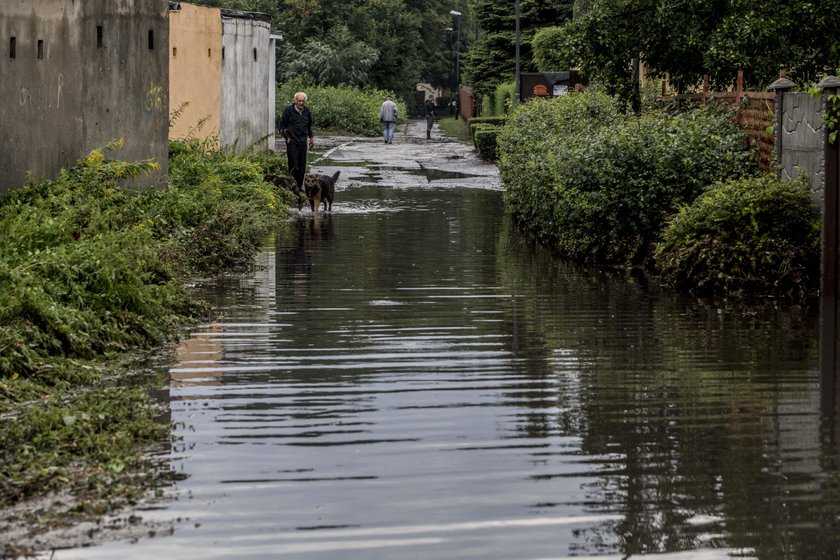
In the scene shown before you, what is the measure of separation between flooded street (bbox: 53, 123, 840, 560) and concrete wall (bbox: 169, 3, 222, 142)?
1060cm

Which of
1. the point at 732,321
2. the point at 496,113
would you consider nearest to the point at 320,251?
the point at 732,321

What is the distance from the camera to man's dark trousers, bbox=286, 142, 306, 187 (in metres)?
23.6

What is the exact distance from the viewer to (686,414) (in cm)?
805

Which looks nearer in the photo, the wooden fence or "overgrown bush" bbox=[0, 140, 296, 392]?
"overgrown bush" bbox=[0, 140, 296, 392]

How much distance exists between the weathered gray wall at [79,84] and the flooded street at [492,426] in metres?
2.75

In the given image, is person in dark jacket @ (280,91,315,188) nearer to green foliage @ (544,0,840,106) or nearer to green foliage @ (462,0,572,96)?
green foliage @ (544,0,840,106)

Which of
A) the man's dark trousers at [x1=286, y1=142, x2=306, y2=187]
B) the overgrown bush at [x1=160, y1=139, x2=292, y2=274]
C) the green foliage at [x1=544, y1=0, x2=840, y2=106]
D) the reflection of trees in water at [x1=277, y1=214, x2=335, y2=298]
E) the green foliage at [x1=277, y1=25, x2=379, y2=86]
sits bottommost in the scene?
the reflection of trees in water at [x1=277, y1=214, x2=335, y2=298]

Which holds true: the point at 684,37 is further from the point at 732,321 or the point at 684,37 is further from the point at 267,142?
the point at 267,142

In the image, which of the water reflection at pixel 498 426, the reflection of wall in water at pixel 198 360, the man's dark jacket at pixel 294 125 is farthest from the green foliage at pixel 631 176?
the man's dark jacket at pixel 294 125

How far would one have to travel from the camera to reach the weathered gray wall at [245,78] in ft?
89.0

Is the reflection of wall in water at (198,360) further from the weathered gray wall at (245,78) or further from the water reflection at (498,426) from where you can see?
the weathered gray wall at (245,78)

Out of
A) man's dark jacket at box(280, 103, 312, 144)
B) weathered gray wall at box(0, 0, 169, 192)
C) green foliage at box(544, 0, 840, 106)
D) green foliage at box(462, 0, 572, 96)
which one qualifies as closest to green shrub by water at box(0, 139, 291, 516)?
weathered gray wall at box(0, 0, 169, 192)

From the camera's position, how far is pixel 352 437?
7465 millimetres

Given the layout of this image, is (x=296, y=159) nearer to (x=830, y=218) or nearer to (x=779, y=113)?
(x=779, y=113)
